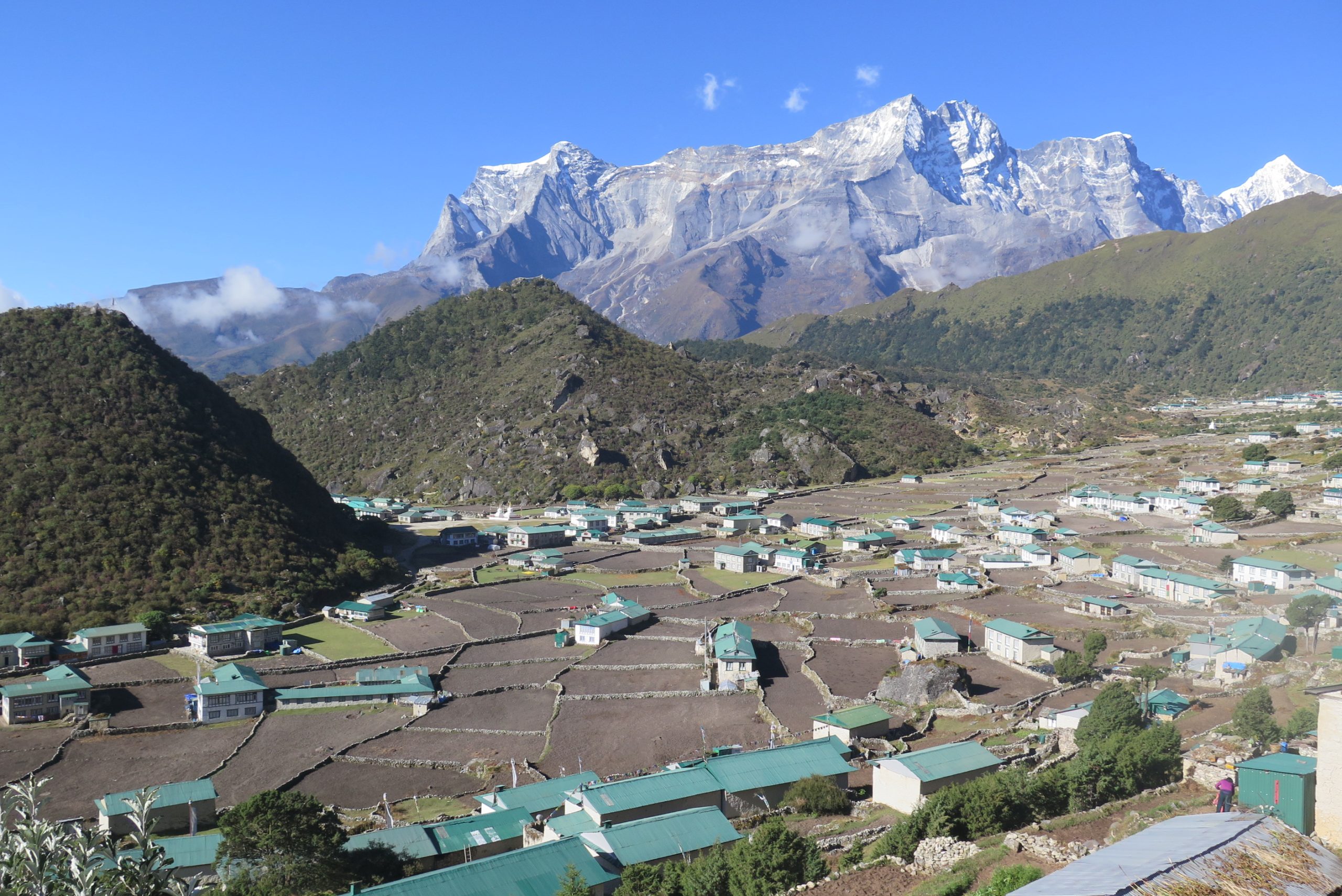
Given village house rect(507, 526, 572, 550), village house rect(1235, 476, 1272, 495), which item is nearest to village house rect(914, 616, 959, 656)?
village house rect(507, 526, 572, 550)

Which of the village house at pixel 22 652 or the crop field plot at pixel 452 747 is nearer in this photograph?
the crop field plot at pixel 452 747

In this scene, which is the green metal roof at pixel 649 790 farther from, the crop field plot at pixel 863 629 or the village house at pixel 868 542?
the village house at pixel 868 542

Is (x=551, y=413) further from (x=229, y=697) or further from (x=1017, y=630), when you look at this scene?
A: (x=1017, y=630)

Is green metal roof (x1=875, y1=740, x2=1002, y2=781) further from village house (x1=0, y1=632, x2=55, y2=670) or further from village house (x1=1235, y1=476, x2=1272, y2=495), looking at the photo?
village house (x1=1235, y1=476, x2=1272, y2=495)

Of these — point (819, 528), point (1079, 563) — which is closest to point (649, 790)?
point (1079, 563)

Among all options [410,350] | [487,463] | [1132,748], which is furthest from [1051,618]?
[410,350]

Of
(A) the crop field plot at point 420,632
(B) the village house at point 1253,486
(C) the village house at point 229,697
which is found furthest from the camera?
(B) the village house at point 1253,486

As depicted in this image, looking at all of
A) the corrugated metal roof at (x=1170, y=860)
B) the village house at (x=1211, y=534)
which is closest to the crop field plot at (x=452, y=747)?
the corrugated metal roof at (x=1170, y=860)
